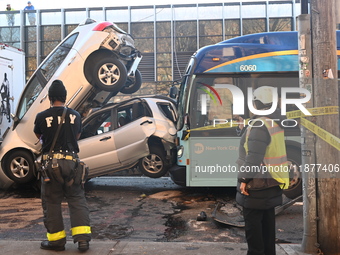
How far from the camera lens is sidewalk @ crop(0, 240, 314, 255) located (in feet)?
15.9

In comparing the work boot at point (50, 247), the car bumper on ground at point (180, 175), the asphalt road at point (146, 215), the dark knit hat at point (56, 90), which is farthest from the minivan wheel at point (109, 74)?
the work boot at point (50, 247)

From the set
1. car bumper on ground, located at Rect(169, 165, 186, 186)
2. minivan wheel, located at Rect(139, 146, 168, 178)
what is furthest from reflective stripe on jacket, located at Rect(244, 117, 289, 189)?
minivan wheel, located at Rect(139, 146, 168, 178)

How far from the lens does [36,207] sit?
310 inches

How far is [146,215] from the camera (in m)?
7.19

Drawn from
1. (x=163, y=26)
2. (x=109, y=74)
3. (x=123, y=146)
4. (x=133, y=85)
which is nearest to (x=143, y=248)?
(x=123, y=146)

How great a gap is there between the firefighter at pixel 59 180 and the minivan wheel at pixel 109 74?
12.8 ft

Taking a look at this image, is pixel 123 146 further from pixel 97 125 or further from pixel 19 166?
pixel 19 166

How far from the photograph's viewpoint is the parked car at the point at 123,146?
29.6 ft

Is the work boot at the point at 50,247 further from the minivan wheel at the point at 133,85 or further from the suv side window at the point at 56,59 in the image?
the minivan wheel at the point at 133,85

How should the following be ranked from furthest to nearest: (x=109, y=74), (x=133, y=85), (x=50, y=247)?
(x=133, y=85) < (x=109, y=74) < (x=50, y=247)

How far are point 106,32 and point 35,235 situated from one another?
448cm

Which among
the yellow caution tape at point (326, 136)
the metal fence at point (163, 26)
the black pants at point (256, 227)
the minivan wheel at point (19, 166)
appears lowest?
the black pants at point (256, 227)

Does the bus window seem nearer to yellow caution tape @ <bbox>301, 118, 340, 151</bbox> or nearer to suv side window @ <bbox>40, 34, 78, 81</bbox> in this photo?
suv side window @ <bbox>40, 34, 78, 81</bbox>

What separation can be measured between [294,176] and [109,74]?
4021 millimetres
